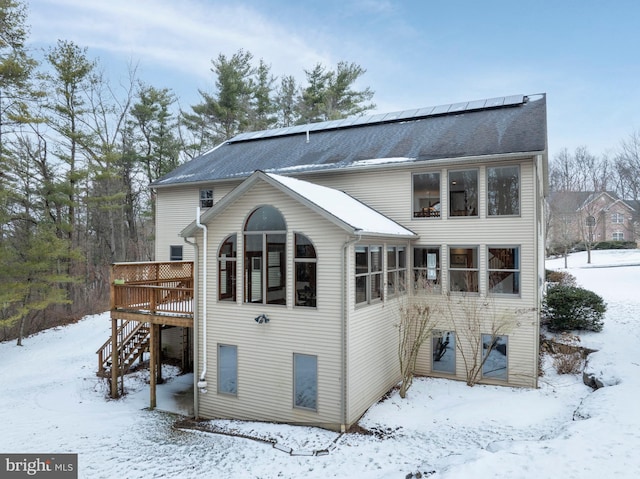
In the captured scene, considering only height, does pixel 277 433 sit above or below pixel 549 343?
below

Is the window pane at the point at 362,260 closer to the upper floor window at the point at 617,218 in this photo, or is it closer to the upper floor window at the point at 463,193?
the upper floor window at the point at 463,193

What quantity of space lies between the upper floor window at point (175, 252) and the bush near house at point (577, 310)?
1406 centimetres

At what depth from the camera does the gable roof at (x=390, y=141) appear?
36.0 feet

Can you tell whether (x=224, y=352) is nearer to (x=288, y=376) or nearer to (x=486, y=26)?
(x=288, y=376)

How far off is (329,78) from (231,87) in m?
7.37

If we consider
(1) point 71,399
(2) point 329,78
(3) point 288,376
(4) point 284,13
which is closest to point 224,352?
(3) point 288,376

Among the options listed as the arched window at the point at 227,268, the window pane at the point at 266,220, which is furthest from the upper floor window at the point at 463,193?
the arched window at the point at 227,268

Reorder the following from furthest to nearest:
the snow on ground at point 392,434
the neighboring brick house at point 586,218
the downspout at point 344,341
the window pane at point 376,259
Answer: the neighboring brick house at point 586,218 → the window pane at point 376,259 → the downspout at point 344,341 → the snow on ground at point 392,434

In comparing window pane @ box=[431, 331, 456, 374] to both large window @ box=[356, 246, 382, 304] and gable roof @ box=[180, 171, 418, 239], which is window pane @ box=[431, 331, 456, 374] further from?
gable roof @ box=[180, 171, 418, 239]

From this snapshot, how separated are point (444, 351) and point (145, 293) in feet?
29.4

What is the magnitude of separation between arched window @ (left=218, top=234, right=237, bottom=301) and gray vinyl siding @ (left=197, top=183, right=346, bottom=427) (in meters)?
0.15

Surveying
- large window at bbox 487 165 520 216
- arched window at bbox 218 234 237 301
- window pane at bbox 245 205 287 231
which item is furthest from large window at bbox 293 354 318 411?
large window at bbox 487 165 520 216

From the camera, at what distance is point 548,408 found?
347 inches

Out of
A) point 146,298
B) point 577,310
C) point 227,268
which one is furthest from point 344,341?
point 577,310
